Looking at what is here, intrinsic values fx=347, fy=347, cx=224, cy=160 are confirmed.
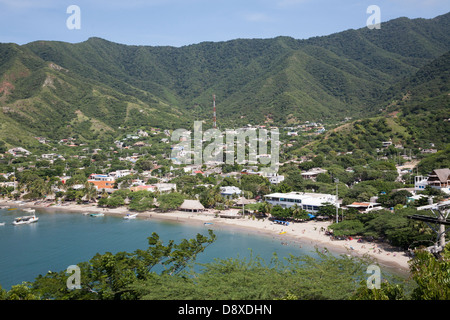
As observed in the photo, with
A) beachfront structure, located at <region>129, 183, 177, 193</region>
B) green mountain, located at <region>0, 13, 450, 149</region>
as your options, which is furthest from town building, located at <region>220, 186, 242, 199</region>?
green mountain, located at <region>0, 13, 450, 149</region>

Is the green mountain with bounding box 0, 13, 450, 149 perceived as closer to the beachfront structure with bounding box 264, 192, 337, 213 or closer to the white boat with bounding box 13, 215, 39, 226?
the white boat with bounding box 13, 215, 39, 226

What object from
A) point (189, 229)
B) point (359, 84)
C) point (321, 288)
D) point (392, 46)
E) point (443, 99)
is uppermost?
point (392, 46)

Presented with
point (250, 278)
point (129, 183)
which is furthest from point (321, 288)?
point (129, 183)

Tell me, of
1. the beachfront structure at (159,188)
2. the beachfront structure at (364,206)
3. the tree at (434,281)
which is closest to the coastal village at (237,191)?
the beachfront structure at (364,206)

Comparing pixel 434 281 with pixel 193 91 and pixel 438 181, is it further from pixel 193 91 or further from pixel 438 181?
pixel 193 91

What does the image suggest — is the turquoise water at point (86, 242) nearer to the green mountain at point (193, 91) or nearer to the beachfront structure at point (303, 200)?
the beachfront structure at point (303, 200)

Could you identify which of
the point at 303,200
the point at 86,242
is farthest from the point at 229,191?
the point at 86,242

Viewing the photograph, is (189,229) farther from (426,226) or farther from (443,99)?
(443,99)
